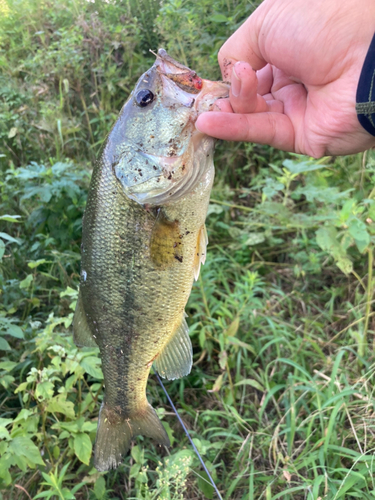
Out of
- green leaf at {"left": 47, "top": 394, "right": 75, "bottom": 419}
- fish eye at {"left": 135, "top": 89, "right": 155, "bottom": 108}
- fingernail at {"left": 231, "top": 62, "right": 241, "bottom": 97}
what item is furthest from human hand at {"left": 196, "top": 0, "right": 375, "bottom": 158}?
green leaf at {"left": 47, "top": 394, "right": 75, "bottom": 419}

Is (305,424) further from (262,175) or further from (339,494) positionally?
(262,175)

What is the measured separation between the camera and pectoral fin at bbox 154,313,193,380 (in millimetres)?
1662

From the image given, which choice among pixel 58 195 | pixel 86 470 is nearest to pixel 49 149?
pixel 58 195

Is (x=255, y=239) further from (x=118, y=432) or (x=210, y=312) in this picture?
(x=118, y=432)

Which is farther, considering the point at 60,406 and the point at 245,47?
the point at 60,406

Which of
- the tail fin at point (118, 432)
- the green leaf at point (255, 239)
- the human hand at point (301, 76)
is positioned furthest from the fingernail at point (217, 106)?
the green leaf at point (255, 239)

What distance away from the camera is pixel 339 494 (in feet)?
5.43

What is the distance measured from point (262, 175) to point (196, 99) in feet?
7.67

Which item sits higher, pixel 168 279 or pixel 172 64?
pixel 172 64

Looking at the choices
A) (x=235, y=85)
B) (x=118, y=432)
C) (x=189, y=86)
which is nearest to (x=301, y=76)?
(x=235, y=85)

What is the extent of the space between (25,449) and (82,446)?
0.99 ft

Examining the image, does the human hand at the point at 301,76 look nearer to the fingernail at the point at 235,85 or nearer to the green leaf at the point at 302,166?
the fingernail at the point at 235,85

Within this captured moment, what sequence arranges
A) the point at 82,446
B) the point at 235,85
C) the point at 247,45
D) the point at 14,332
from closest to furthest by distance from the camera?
the point at 235,85 → the point at 247,45 → the point at 82,446 → the point at 14,332

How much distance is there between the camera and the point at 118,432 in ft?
5.52
